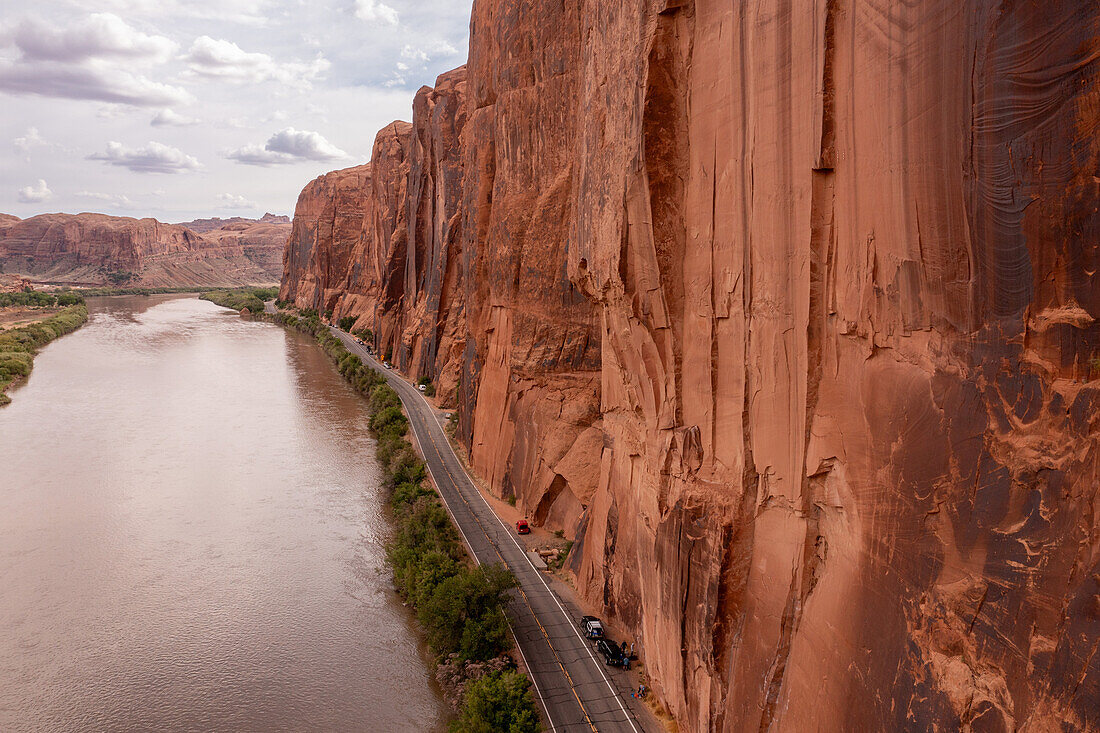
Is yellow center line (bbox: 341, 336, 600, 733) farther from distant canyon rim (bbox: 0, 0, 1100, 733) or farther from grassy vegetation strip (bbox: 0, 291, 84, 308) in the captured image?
grassy vegetation strip (bbox: 0, 291, 84, 308)

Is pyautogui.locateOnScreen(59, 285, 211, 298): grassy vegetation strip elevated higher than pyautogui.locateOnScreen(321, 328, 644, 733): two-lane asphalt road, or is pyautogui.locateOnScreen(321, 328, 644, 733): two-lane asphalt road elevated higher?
pyautogui.locateOnScreen(59, 285, 211, 298): grassy vegetation strip

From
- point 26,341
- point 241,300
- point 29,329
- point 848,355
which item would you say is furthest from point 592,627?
point 241,300

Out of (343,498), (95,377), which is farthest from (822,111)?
(95,377)

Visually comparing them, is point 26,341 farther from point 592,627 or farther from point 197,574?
point 592,627

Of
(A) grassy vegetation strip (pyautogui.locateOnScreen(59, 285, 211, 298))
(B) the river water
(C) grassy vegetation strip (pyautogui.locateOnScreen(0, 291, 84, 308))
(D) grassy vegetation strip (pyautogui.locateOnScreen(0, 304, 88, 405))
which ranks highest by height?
(A) grassy vegetation strip (pyautogui.locateOnScreen(59, 285, 211, 298))

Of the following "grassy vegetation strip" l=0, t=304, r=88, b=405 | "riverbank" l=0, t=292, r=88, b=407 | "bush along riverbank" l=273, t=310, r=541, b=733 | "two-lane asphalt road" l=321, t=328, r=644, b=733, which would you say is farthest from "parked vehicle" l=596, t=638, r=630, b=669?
"grassy vegetation strip" l=0, t=304, r=88, b=405

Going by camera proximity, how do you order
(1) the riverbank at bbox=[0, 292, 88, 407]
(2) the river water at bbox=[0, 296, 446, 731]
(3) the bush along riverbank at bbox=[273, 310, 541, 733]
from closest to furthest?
(3) the bush along riverbank at bbox=[273, 310, 541, 733]
(2) the river water at bbox=[0, 296, 446, 731]
(1) the riverbank at bbox=[0, 292, 88, 407]

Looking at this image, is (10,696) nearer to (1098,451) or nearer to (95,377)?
(1098,451)
